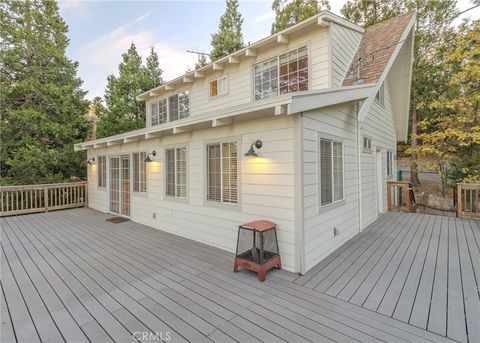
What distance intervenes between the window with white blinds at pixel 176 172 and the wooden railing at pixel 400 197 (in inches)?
262

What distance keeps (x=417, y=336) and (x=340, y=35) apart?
5498 millimetres

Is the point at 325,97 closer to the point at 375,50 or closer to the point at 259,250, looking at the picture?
the point at 259,250

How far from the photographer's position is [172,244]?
15.6 ft

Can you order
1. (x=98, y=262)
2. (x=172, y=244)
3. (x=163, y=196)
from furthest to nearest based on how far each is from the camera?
1. (x=163, y=196)
2. (x=172, y=244)
3. (x=98, y=262)

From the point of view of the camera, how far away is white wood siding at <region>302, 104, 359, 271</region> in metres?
3.54

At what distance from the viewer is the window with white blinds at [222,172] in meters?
4.33

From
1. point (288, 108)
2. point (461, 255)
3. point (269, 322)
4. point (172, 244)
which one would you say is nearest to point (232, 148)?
point (288, 108)

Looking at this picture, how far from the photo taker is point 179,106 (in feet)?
26.7

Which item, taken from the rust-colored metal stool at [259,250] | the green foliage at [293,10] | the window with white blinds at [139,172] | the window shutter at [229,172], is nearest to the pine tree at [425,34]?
the green foliage at [293,10]

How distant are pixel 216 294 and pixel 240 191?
5.84ft

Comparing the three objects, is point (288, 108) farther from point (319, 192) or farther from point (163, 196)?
point (163, 196)

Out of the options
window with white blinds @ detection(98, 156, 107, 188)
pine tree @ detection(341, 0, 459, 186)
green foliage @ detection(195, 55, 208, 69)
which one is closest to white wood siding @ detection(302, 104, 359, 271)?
window with white blinds @ detection(98, 156, 107, 188)

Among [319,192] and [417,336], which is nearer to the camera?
[417,336]

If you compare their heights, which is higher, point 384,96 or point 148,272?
point 384,96
